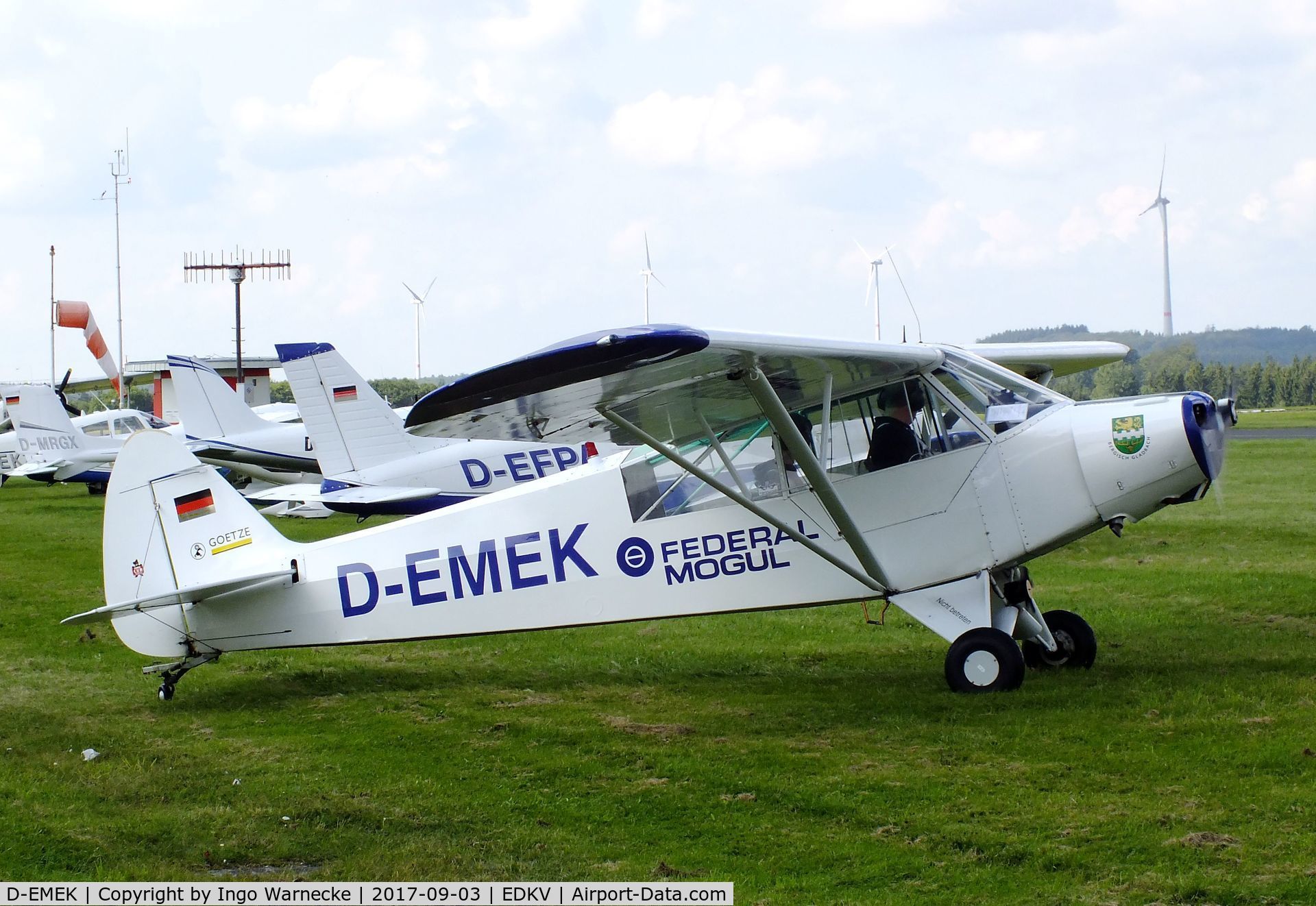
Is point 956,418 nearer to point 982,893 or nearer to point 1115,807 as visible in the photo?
point 1115,807

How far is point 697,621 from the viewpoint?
1182cm

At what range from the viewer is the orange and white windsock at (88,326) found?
5647 centimetres

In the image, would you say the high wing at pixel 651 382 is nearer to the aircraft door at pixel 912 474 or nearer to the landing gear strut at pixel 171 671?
the aircraft door at pixel 912 474

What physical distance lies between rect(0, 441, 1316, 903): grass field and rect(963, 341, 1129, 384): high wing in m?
2.49

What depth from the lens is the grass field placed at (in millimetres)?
5164

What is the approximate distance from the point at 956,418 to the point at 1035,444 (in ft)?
1.78

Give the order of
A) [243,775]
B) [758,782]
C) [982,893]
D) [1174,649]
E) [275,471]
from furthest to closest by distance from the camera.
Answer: [275,471] → [1174,649] → [243,775] → [758,782] → [982,893]

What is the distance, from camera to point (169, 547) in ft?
28.8

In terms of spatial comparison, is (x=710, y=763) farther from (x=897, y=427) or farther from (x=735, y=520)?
(x=897, y=427)

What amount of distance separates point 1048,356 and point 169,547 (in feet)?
27.7

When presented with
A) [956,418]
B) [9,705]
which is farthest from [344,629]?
[956,418]

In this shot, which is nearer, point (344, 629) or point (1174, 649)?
point (344, 629)

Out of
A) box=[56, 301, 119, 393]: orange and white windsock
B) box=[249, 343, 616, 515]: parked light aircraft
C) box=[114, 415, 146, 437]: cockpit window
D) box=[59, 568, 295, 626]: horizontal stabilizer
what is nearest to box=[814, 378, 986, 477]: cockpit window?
box=[59, 568, 295, 626]: horizontal stabilizer

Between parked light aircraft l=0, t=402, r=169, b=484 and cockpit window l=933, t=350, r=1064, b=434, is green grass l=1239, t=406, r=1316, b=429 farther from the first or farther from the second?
cockpit window l=933, t=350, r=1064, b=434
